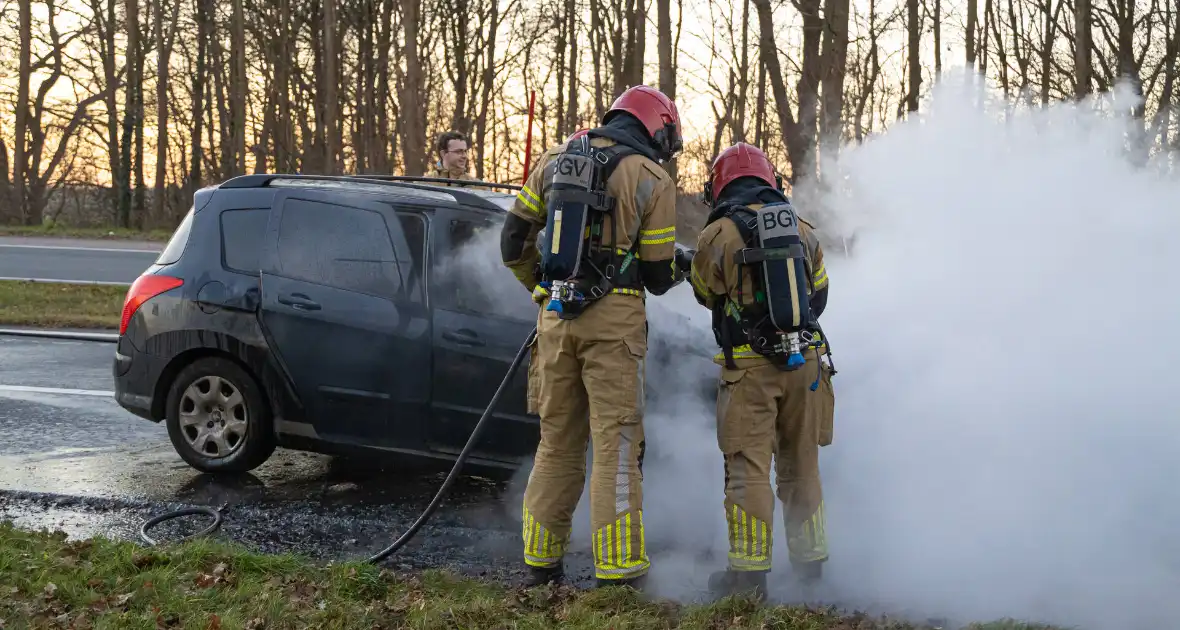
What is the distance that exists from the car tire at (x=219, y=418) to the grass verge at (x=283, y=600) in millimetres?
1363

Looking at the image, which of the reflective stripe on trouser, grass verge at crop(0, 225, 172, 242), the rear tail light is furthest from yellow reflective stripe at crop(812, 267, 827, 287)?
grass verge at crop(0, 225, 172, 242)

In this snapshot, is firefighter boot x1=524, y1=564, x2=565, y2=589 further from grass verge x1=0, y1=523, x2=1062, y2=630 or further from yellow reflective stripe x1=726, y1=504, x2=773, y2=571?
yellow reflective stripe x1=726, y1=504, x2=773, y2=571

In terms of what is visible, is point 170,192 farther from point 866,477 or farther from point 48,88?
point 866,477

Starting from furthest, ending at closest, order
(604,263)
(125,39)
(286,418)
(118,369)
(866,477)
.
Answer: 1. (125,39)
2. (118,369)
3. (286,418)
4. (866,477)
5. (604,263)

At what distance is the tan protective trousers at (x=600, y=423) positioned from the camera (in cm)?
420

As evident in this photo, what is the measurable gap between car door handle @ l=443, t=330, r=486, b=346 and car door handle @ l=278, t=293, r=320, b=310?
2.60 ft

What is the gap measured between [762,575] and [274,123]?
27.3 meters

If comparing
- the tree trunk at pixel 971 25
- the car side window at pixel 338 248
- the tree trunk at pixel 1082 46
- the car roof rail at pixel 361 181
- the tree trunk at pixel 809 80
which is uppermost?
the tree trunk at pixel 971 25

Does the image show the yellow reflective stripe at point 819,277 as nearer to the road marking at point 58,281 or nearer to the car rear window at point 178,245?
the car rear window at point 178,245

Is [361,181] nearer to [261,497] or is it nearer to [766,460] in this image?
[261,497]

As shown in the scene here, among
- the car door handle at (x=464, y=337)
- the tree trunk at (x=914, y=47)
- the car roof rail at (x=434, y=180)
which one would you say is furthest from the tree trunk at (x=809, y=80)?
the car door handle at (x=464, y=337)

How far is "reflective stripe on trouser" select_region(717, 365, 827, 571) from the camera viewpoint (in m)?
4.29

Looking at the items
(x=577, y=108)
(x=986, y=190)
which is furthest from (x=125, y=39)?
(x=986, y=190)

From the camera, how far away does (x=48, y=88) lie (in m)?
32.7
